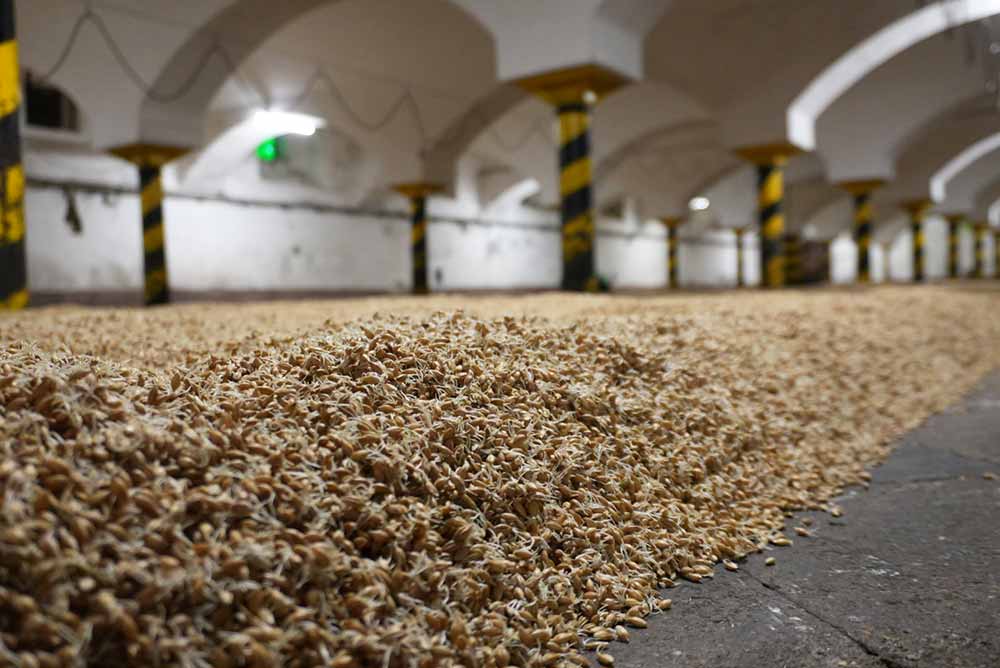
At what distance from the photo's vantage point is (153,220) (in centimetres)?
896

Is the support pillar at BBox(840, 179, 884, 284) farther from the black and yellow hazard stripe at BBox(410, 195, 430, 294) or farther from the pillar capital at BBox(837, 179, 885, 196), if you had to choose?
the black and yellow hazard stripe at BBox(410, 195, 430, 294)

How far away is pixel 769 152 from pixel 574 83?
4.69 metres

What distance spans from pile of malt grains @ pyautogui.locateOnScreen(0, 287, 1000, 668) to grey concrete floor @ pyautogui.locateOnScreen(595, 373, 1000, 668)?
0.09 m

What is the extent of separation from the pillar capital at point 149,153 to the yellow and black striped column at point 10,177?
3.15m

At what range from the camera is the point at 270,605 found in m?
1.17

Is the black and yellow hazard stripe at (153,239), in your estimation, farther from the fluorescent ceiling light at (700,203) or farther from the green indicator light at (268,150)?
the fluorescent ceiling light at (700,203)

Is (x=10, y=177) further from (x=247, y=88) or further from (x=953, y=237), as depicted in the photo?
(x=953, y=237)

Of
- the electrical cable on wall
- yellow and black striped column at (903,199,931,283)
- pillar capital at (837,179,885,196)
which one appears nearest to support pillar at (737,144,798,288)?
pillar capital at (837,179,885,196)

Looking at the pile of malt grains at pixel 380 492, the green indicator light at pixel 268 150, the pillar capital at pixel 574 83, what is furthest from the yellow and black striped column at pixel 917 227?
the pile of malt grains at pixel 380 492

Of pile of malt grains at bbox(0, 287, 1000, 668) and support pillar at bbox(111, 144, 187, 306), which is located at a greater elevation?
support pillar at bbox(111, 144, 187, 306)

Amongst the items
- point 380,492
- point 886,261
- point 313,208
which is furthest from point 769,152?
point 886,261

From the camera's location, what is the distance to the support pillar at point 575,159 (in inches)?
284

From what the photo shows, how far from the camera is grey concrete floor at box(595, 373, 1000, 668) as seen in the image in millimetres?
1377

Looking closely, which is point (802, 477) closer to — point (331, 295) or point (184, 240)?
point (184, 240)
